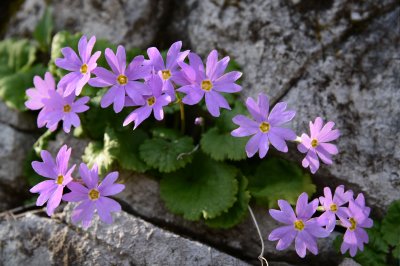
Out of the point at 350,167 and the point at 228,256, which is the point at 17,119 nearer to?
the point at 228,256

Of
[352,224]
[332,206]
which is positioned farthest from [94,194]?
[352,224]

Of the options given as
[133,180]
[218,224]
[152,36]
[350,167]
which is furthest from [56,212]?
[350,167]

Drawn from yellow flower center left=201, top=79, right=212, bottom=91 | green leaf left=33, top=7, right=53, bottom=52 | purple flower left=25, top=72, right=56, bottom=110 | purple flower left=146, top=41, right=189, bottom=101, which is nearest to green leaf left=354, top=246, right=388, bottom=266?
yellow flower center left=201, top=79, right=212, bottom=91

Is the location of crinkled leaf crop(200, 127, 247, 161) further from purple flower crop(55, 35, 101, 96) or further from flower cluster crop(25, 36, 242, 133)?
purple flower crop(55, 35, 101, 96)

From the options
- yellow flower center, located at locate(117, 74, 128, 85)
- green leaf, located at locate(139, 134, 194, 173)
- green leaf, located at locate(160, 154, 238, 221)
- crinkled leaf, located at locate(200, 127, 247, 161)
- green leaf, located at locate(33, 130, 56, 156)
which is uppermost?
yellow flower center, located at locate(117, 74, 128, 85)

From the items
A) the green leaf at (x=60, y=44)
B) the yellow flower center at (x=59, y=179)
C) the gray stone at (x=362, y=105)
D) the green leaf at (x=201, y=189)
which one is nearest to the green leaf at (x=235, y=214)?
the green leaf at (x=201, y=189)
